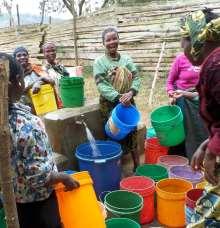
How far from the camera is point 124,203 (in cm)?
392

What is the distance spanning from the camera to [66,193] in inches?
98.3

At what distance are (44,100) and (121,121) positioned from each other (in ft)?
3.48

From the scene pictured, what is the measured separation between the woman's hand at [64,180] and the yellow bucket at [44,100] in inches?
105

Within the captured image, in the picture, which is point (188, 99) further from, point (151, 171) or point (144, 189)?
point (144, 189)

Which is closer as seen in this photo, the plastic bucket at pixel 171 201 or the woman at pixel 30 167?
the woman at pixel 30 167

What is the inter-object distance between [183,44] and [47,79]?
2.71 meters

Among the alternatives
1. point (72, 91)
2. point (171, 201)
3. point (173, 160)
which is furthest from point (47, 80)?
point (171, 201)

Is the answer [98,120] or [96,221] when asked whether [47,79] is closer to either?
[98,120]

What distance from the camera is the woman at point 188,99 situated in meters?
4.70

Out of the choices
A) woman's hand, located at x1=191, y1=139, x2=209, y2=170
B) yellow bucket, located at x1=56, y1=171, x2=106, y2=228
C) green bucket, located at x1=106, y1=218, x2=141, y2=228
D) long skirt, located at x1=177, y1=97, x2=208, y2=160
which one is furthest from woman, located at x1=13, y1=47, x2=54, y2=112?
woman's hand, located at x1=191, y1=139, x2=209, y2=170

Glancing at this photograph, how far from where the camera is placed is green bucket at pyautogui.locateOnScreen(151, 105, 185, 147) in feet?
15.4

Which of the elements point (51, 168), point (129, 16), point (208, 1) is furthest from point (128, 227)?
point (129, 16)

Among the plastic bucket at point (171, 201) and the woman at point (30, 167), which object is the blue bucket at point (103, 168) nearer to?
the plastic bucket at point (171, 201)

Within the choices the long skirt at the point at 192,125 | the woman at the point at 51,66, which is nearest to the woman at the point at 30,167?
the long skirt at the point at 192,125
